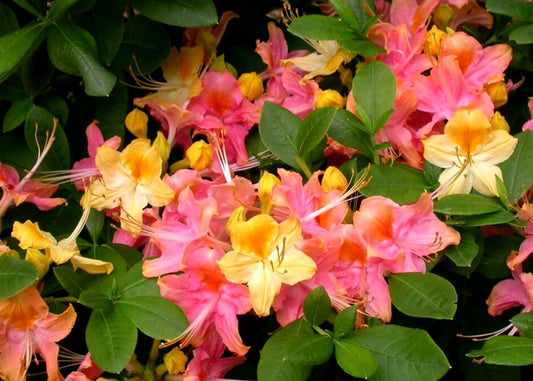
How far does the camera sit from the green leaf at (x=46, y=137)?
121cm

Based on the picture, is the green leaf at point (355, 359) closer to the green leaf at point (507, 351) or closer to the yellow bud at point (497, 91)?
the green leaf at point (507, 351)

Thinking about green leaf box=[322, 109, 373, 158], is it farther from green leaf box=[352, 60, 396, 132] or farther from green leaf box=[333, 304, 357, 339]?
green leaf box=[333, 304, 357, 339]

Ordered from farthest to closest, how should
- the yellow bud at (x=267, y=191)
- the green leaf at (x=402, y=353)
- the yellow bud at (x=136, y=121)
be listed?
the yellow bud at (x=136, y=121), the yellow bud at (x=267, y=191), the green leaf at (x=402, y=353)

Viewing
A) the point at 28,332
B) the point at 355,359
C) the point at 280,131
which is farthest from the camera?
the point at 280,131

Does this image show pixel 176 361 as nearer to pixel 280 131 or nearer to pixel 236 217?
pixel 236 217

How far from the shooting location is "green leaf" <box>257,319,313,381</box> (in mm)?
943

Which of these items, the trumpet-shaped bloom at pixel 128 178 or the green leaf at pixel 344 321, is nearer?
the green leaf at pixel 344 321

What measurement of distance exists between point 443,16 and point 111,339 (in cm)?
73

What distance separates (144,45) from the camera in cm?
130

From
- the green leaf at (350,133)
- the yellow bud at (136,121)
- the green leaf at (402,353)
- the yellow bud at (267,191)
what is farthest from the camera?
the yellow bud at (136,121)

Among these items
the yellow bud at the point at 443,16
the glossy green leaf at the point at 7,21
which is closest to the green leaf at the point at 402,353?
Result: the yellow bud at the point at 443,16

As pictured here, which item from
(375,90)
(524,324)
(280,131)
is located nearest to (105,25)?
(280,131)

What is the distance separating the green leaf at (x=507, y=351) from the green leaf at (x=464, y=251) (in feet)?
0.34

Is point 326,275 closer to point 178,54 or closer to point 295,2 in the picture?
point 178,54
